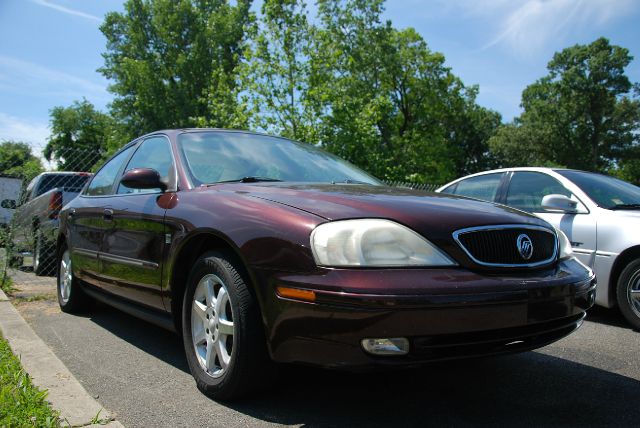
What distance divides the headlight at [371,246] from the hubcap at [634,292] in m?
3.02

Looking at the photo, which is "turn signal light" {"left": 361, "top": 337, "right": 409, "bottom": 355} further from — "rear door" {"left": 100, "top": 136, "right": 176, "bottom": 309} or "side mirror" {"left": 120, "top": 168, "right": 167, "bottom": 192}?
"side mirror" {"left": 120, "top": 168, "right": 167, "bottom": 192}

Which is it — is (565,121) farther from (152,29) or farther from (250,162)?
(250,162)

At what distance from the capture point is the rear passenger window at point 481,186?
5949 mm

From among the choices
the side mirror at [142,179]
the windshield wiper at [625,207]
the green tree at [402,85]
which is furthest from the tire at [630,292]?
the green tree at [402,85]

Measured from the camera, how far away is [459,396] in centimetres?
267

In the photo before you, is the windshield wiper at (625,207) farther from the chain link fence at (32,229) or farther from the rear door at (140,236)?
the chain link fence at (32,229)

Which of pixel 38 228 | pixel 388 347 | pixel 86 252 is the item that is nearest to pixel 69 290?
pixel 86 252

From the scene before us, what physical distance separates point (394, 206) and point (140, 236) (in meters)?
1.78

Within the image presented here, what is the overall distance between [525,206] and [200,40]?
117ft

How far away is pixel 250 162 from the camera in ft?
11.1

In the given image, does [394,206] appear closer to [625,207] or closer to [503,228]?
[503,228]

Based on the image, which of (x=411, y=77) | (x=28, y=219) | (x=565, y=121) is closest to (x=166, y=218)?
(x=28, y=219)

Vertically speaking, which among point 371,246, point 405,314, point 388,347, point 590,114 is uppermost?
point 590,114

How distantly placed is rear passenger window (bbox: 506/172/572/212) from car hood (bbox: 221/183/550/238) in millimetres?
2884
